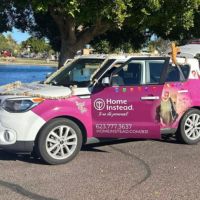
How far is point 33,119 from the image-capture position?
7.14m

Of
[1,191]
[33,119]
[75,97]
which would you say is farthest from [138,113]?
[1,191]

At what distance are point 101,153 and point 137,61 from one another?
168 centimetres

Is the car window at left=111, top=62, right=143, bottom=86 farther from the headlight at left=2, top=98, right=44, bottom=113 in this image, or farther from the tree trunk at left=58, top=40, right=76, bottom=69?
the tree trunk at left=58, top=40, right=76, bottom=69

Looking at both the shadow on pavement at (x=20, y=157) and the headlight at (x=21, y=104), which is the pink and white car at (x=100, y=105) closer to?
the headlight at (x=21, y=104)

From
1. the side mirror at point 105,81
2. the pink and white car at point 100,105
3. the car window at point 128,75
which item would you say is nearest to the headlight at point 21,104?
the pink and white car at point 100,105

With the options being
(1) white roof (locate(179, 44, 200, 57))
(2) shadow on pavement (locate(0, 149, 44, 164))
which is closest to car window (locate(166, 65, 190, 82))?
(2) shadow on pavement (locate(0, 149, 44, 164))

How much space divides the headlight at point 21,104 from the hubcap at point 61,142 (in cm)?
50

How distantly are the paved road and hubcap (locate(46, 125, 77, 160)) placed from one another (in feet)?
0.64

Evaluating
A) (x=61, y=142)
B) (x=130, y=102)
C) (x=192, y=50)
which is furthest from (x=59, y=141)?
(x=192, y=50)

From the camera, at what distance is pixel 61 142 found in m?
7.40

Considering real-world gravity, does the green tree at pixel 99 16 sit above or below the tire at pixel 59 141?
above

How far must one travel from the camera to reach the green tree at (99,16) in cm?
1209

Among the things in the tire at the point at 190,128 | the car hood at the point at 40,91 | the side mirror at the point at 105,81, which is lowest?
the tire at the point at 190,128

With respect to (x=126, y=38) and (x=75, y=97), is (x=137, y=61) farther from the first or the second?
(x=126, y=38)
